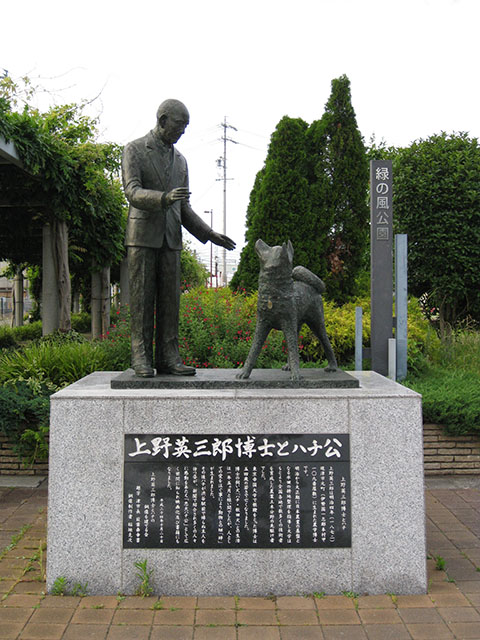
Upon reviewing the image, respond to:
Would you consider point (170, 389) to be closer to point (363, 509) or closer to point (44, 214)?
point (363, 509)

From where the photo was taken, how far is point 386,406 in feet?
11.0

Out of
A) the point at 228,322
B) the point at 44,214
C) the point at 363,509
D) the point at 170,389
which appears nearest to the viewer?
the point at 363,509

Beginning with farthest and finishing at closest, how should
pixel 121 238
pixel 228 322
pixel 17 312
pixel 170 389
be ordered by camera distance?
pixel 17 312 → pixel 121 238 → pixel 228 322 → pixel 170 389

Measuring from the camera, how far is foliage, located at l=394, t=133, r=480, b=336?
11.3 metres

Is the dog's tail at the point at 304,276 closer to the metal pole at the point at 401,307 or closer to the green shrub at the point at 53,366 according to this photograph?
the metal pole at the point at 401,307

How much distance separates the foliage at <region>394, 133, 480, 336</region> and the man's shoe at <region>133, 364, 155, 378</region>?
28.1 ft

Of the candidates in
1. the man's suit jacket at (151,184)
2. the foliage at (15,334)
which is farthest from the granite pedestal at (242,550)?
the foliage at (15,334)

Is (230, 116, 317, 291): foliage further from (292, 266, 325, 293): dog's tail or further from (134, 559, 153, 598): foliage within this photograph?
(134, 559, 153, 598): foliage

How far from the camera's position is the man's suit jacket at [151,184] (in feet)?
12.0

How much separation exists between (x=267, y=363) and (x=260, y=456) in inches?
148

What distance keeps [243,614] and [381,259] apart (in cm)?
455

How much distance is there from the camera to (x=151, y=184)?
3.77m

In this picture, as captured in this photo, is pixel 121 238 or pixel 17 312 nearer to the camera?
pixel 121 238

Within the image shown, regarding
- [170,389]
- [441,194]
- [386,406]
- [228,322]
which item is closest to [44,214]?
[228,322]
